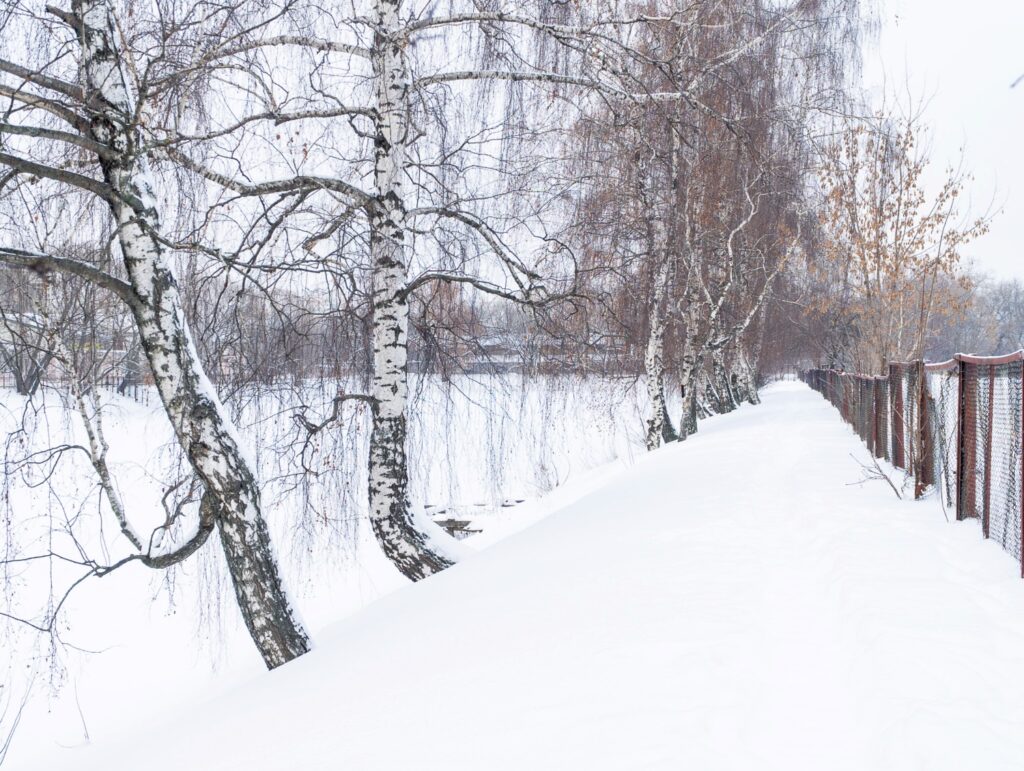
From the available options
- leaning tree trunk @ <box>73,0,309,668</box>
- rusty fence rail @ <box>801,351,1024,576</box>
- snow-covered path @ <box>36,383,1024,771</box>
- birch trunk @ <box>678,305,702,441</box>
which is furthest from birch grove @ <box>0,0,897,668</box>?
birch trunk @ <box>678,305,702,441</box>

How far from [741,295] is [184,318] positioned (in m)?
17.7

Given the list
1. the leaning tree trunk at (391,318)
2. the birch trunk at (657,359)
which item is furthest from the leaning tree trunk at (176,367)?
the birch trunk at (657,359)

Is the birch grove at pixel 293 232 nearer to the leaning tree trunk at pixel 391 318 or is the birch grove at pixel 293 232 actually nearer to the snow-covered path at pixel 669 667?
the leaning tree trunk at pixel 391 318

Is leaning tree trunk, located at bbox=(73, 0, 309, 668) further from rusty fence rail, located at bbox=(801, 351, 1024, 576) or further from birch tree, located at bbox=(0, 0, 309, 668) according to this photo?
rusty fence rail, located at bbox=(801, 351, 1024, 576)

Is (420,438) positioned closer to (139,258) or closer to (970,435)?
(139,258)

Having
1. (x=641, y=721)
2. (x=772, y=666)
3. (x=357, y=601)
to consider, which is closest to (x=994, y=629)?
(x=772, y=666)

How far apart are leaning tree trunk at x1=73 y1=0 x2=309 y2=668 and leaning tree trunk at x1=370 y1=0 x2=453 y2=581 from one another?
122 cm

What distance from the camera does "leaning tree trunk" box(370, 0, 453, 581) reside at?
19.5ft

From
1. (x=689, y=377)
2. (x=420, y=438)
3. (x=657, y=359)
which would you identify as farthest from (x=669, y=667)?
(x=689, y=377)

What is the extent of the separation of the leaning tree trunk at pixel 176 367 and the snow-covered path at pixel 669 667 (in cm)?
52

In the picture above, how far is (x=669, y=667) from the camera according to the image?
3.42 m

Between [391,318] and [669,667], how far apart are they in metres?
3.62

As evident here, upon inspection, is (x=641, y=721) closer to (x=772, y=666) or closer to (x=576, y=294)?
(x=772, y=666)

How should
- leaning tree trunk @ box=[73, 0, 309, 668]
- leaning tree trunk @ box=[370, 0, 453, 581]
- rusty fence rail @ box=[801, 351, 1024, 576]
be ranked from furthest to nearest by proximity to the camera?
1. leaning tree trunk @ box=[370, 0, 453, 581]
2. rusty fence rail @ box=[801, 351, 1024, 576]
3. leaning tree trunk @ box=[73, 0, 309, 668]
